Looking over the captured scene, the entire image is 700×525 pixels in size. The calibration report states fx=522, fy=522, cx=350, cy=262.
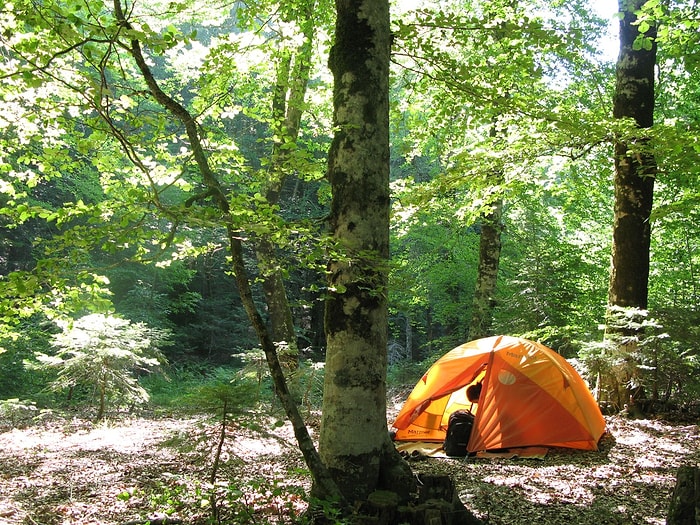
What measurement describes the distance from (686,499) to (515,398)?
382 cm

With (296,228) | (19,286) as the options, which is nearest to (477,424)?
(296,228)

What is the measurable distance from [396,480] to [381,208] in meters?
1.94

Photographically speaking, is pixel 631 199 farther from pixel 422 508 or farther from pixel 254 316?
pixel 254 316

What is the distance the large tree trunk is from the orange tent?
334 centimetres

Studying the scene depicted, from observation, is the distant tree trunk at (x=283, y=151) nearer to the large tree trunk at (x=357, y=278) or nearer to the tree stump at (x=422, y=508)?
the large tree trunk at (x=357, y=278)

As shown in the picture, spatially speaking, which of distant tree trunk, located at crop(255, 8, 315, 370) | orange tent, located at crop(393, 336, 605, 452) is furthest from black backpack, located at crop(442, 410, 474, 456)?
distant tree trunk, located at crop(255, 8, 315, 370)

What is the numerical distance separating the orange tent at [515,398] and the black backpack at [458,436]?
3.3 inches

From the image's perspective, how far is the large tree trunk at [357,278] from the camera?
360 centimetres

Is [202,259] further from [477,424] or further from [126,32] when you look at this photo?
[126,32]

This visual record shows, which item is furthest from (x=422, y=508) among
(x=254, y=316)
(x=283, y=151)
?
(x=283, y=151)

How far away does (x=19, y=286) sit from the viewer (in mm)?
3061

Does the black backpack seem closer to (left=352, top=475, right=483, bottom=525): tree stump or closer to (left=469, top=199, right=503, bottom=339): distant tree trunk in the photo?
(left=352, top=475, right=483, bottom=525): tree stump

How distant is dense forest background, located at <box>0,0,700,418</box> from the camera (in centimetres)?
339

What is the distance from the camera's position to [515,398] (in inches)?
268
